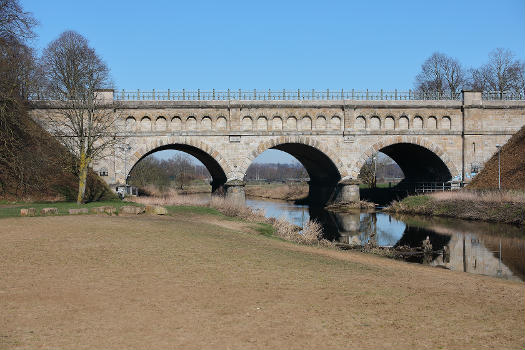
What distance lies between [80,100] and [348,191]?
22.8 meters

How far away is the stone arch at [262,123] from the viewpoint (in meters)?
45.9

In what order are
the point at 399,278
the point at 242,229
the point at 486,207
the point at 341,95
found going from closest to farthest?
the point at 399,278
the point at 242,229
the point at 486,207
the point at 341,95

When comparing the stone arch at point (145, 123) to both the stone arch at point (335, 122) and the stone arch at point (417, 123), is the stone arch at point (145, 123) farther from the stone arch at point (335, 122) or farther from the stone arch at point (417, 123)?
the stone arch at point (417, 123)

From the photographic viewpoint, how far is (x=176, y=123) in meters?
44.8

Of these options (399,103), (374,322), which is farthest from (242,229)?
(399,103)

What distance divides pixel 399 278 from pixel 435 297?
248 cm

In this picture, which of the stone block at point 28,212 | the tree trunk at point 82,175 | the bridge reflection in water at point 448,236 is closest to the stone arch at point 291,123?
the bridge reflection in water at point 448,236

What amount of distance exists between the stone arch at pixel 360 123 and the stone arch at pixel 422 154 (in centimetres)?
188

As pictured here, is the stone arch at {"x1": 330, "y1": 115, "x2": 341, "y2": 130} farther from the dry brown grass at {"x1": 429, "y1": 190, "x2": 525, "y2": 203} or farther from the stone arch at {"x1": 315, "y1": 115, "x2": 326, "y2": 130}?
the dry brown grass at {"x1": 429, "y1": 190, "x2": 525, "y2": 203}

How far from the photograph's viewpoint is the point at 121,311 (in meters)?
10.2

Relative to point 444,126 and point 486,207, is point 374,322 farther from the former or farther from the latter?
point 444,126

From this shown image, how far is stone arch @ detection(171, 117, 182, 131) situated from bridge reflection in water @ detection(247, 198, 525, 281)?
456 inches

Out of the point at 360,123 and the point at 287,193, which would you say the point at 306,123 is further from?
the point at 287,193

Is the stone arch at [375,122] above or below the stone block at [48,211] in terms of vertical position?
above
